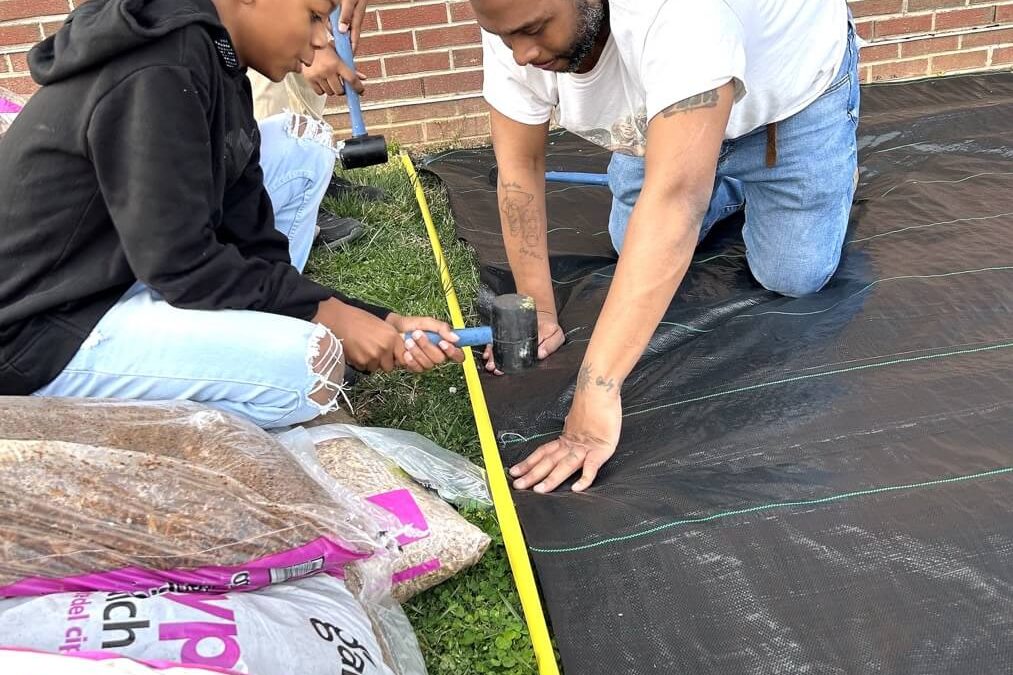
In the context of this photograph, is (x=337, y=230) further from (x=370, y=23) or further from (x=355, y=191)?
(x=370, y=23)

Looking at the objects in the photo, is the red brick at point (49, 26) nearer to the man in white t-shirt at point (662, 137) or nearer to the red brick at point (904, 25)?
the man in white t-shirt at point (662, 137)

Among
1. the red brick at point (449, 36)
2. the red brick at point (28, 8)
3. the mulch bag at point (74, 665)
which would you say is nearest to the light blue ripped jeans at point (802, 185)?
the mulch bag at point (74, 665)

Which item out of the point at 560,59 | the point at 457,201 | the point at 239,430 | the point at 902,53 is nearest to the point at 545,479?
the point at 239,430

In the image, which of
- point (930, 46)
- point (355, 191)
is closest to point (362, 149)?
point (355, 191)

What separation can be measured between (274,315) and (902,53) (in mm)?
4015

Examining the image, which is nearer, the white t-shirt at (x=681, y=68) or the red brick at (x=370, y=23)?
the white t-shirt at (x=681, y=68)

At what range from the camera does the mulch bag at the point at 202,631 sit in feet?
3.74

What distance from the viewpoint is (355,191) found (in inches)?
141

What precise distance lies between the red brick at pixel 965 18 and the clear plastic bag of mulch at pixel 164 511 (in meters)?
4.37

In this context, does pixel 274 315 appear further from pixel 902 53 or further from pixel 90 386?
pixel 902 53

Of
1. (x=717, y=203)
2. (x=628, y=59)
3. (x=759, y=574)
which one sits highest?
(x=628, y=59)

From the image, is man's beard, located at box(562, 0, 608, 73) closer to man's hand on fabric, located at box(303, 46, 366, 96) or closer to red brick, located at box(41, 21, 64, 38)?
man's hand on fabric, located at box(303, 46, 366, 96)

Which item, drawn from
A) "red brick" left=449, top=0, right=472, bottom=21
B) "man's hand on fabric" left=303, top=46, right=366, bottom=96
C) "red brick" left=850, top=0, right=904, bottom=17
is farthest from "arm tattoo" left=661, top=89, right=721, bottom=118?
"red brick" left=850, top=0, right=904, bottom=17

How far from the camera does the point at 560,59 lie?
1885 mm
